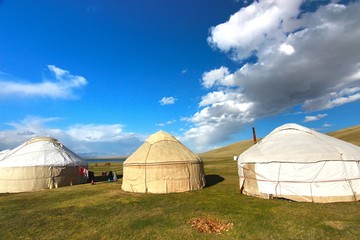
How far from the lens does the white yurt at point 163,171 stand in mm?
16406

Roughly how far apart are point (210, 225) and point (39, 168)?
1644cm

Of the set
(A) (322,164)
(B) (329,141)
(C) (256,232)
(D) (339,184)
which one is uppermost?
(B) (329,141)

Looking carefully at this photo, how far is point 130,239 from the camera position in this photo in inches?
322

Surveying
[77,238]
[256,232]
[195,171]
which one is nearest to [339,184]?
[256,232]

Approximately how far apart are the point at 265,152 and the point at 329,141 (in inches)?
137

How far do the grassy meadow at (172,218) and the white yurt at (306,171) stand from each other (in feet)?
2.03

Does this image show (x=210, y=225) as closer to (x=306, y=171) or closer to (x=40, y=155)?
(x=306, y=171)

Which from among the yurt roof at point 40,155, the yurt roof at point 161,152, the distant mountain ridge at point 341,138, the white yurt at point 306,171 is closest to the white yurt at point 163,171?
the yurt roof at point 161,152

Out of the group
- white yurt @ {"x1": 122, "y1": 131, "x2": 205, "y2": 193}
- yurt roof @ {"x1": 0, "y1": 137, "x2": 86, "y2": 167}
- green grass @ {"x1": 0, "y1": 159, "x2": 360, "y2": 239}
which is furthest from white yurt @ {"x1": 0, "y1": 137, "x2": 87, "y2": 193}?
white yurt @ {"x1": 122, "y1": 131, "x2": 205, "y2": 193}

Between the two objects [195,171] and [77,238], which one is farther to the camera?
[195,171]

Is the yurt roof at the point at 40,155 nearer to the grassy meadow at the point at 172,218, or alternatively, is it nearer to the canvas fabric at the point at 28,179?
the canvas fabric at the point at 28,179

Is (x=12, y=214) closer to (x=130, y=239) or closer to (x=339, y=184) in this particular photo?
(x=130, y=239)

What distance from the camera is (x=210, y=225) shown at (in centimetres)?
928

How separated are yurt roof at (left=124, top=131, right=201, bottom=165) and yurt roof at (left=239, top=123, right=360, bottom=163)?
403 centimetres
